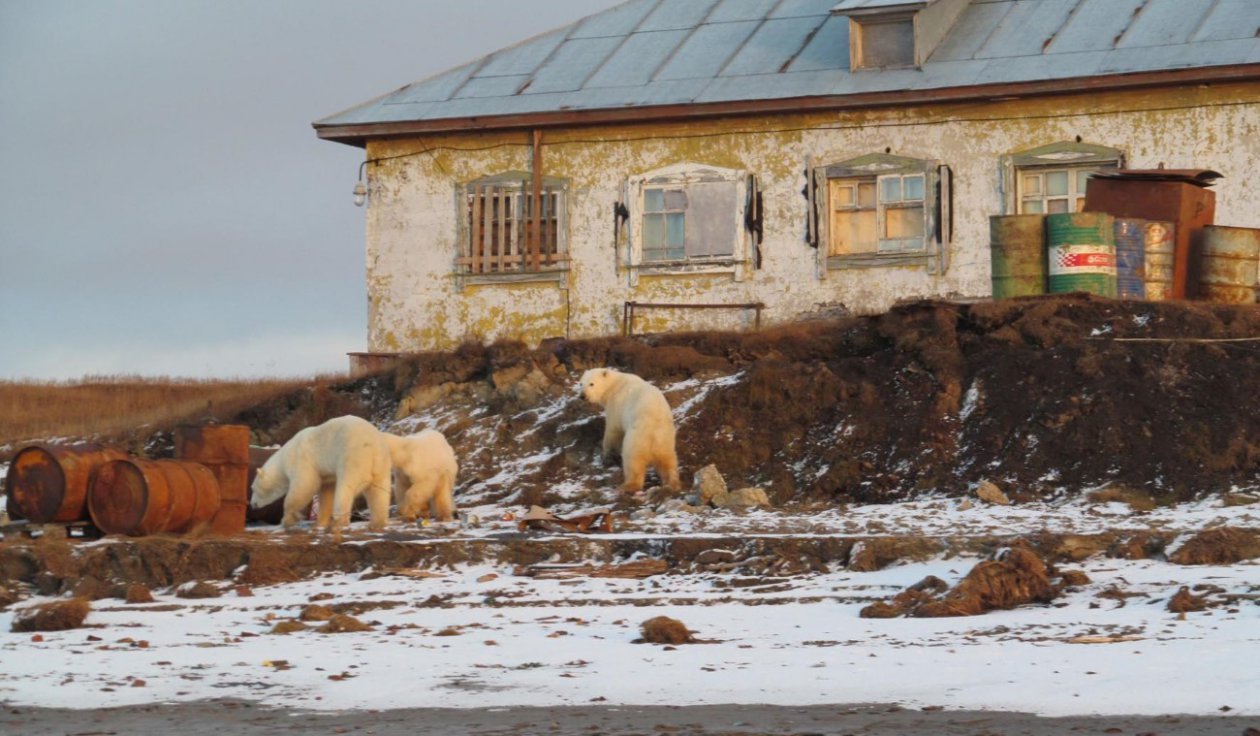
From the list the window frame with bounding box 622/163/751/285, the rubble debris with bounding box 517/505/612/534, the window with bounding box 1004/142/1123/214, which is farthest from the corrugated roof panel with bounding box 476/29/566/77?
the rubble debris with bounding box 517/505/612/534

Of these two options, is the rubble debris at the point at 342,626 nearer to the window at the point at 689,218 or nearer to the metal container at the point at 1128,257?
the metal container at the point at 1128,257

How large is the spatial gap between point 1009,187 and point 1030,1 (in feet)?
11.1

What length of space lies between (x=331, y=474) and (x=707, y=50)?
38.0 feet

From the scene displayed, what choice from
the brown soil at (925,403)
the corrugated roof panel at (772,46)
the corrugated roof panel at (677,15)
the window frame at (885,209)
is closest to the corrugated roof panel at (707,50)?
the corrugated roof panel at (772,46)

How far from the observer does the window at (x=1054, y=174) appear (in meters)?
24.7

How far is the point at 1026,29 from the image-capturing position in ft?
85.4

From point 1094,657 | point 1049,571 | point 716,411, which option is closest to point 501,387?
point 716,411

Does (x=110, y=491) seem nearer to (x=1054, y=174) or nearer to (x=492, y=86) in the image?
(x=492, y=86)

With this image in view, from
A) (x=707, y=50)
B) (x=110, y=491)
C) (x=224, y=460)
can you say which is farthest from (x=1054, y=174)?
(x=110, y=491)

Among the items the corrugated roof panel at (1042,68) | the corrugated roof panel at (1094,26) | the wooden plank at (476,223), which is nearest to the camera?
the corrugated roof panel at (1042,68)

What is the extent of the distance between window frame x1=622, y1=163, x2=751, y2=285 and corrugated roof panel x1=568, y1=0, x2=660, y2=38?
11.4 ft

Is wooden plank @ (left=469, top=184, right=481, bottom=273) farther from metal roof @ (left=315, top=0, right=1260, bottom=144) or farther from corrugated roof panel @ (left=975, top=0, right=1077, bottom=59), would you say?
corrugated roof panel @ (left=975, top=0, right=1077, bottom=59)

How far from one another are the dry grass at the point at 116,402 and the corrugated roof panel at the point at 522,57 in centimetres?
525

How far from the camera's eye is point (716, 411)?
69.4 feet
